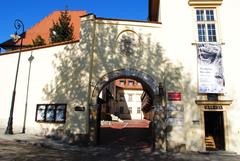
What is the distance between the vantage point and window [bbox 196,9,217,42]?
1576cm

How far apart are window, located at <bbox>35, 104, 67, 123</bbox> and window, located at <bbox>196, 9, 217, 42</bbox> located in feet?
31.0

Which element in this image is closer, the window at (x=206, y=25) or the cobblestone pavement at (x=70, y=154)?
the cobblestone pavement at (x=70, y=154)

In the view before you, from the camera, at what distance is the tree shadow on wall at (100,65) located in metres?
15.0

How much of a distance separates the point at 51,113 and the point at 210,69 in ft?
32.7

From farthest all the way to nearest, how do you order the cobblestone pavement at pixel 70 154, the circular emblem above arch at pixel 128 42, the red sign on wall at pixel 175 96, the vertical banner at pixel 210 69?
the circular emblem above arch at pixel 128 42 < the vertical banner at pixel 210 69 < the red sign on wall at pixel 175 96 < the cobblestone pavement at pixel 70 154

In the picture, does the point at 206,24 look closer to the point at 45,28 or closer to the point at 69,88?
the point at 69,88

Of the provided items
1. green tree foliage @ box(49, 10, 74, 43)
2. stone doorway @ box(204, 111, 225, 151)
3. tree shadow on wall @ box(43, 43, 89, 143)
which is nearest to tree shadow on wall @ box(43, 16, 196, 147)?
tree shadow on wall @ box(43, 43, 89, 143)

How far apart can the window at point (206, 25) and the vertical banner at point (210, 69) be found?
1.78ft

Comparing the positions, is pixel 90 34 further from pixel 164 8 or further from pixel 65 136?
pixel 65 136

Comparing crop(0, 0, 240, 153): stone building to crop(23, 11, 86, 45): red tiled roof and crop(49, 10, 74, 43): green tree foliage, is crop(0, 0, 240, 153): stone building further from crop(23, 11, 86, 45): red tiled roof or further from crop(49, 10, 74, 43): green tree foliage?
crop(23, 11, 86, 45): red tiled roof

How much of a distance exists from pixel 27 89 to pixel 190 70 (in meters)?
10.3

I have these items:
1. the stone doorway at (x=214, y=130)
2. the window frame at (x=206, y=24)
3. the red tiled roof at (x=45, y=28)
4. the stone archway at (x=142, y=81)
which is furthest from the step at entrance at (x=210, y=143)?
the red tiled roof at (x=45, y=28)

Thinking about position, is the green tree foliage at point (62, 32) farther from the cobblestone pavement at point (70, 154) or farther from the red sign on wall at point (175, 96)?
→ the red sign on wall at point (175, 96)

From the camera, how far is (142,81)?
1540 centimetres
